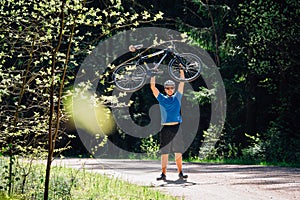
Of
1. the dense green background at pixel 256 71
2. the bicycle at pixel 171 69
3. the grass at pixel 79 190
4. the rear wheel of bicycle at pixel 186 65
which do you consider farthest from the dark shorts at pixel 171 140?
the dense green background at pixel 256 71

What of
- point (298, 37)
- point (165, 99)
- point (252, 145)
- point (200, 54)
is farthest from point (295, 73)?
point (165, 99)

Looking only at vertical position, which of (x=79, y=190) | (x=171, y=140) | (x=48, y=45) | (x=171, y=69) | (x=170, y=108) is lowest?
(x=79, y=190)

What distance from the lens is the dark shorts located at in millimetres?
10609

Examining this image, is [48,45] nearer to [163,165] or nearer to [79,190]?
[79,190]

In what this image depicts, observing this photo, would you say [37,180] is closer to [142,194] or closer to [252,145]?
[142,194]

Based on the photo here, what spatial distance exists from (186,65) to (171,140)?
6600 mm

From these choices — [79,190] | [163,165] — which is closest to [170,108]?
[163,165]

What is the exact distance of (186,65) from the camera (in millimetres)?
16969

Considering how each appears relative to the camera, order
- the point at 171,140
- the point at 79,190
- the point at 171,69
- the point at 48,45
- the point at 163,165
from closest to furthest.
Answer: the point at 48,45 → the point at 79,190 → the point at 171,140 → the point at 163,165 → the point at 171,69

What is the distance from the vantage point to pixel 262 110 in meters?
23.0

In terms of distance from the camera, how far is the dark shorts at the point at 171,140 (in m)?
10.6

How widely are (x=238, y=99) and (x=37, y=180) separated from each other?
14796mm

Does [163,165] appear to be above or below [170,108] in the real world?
below

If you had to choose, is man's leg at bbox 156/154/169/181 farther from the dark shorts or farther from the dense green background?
the dense green background
